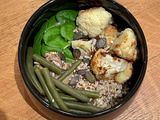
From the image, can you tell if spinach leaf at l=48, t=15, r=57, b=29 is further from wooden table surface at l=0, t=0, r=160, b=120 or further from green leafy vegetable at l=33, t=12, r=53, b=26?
wooden table surface at l=0, t=0, r=160, b=120

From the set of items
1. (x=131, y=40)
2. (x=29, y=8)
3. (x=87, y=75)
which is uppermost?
(x=131, y=40)

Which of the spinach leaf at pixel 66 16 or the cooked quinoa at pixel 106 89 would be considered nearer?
the cooked quinoa at pixel 106 89

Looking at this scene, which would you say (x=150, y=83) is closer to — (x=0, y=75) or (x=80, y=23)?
(x=80, y=23)

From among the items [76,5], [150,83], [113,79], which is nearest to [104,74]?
[113,79]

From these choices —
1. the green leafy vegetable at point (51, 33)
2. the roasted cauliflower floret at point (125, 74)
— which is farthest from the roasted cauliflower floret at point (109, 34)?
the green leafy vegetable at point (51, 33)

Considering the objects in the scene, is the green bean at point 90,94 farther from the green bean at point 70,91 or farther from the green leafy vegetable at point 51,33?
the green leafy vegetable at point 51,33

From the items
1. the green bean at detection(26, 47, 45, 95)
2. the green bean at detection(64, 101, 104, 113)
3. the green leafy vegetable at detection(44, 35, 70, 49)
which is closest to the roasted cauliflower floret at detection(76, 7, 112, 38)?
the green leafy vegetable at detection(44, 35, 70, 49)

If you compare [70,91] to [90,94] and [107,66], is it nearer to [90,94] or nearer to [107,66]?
[90,94]
